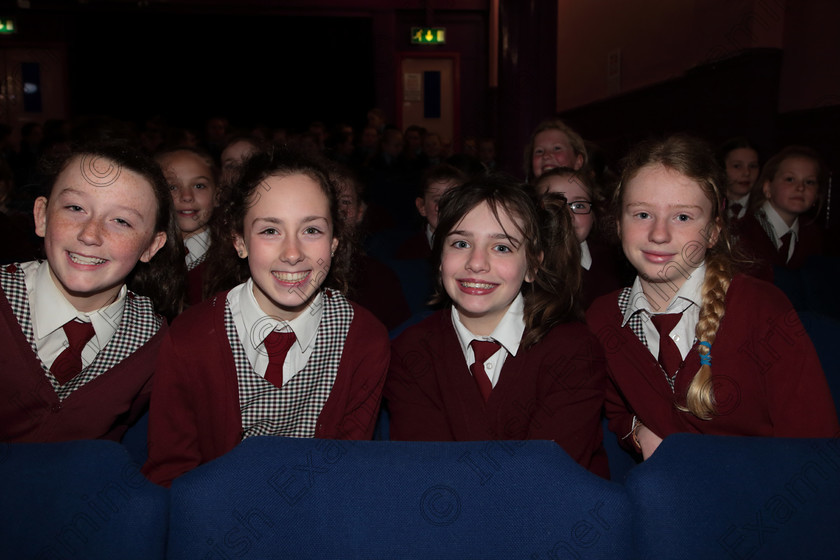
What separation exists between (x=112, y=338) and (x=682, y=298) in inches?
56.4

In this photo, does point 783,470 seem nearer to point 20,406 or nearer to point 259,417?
point 259,417

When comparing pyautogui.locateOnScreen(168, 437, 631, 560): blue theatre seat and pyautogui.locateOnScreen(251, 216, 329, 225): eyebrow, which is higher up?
pyautogui.locateOnScreen(251, 216, 329, 225): eyebrow

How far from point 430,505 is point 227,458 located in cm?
30

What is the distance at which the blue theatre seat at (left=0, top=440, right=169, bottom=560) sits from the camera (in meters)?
0.86

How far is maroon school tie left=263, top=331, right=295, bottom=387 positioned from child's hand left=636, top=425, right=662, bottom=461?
0.89 meters

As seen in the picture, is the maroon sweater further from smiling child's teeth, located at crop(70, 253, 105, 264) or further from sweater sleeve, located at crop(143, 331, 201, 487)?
smiling child's teeth, located at crop(70, 253, 105, 264)

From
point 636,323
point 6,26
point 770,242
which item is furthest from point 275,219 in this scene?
point 6,26

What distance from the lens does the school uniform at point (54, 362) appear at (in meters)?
1.38

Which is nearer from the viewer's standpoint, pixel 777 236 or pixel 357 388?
pixel 357 388

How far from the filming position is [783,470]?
0.90m

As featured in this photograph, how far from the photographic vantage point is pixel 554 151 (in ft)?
10.7

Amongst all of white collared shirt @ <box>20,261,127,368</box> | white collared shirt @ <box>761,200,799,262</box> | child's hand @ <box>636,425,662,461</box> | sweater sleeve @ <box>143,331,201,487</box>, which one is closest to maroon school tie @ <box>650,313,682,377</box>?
child's hand @ <box>636,425,662,461</box>

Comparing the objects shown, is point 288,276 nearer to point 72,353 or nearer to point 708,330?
point 72,353

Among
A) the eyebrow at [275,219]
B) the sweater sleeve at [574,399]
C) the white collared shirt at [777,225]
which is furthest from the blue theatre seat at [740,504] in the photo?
the white collared shirt at [777,225]
